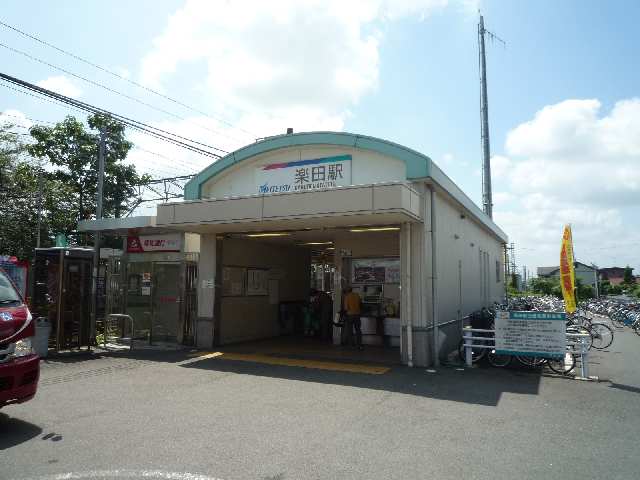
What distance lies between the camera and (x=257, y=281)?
14.3 meters

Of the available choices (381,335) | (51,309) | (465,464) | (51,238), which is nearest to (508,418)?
(465,464)

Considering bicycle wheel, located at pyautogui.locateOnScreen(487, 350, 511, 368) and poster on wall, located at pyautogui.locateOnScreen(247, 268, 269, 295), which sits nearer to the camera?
bicycle wheel, located at pyautogui.locateOnScreen(487, 350, 511, 368)

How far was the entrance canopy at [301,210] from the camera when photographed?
29.1 ft

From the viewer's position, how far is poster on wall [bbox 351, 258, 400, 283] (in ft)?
43.1

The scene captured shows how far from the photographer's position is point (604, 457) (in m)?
4.73

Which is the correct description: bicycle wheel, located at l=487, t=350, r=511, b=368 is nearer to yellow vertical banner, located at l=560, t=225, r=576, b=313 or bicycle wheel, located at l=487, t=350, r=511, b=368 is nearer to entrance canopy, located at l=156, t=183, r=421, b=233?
entrance canopy, located at l=156, t=183, r=421, b=233

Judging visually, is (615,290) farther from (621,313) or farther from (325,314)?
(325,314)

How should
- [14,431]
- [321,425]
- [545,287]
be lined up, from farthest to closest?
[545,287]
[321,425]
[14,431]

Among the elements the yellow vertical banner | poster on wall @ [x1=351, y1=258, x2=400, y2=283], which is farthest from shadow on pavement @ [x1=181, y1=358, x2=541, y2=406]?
the yellow vertical banner

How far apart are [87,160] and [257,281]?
53.8 ft

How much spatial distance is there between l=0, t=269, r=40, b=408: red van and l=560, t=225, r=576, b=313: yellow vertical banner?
41.9 ft

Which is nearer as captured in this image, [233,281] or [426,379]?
[426,379]

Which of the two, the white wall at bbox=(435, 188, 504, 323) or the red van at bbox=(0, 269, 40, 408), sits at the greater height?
the white wall at bbox=(435, 188, 504, 323)

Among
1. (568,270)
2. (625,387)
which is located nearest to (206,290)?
(625,387)
